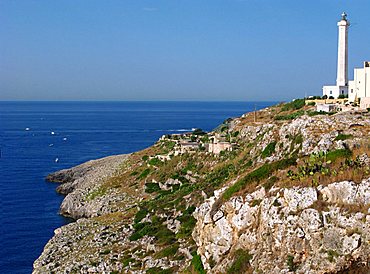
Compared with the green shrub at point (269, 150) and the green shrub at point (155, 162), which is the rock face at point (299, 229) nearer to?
the green shrub at point (269, 150)

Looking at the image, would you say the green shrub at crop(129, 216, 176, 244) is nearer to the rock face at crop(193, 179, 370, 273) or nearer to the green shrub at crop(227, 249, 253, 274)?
the rock face at crop(193, 179, 370, 273)

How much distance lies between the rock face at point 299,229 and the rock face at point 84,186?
3467cm

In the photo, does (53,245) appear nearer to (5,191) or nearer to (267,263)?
(267,263)

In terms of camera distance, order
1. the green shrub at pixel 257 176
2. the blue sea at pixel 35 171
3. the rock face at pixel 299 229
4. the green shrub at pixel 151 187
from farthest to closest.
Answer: the green shrub at pixel 151 187 < the blue sea at pixel 35 171 < the green shrub at pixel 257 176 < the rock face at pixel 299 229

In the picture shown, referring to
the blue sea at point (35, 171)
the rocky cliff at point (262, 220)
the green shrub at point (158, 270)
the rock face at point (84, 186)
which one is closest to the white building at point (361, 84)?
the rocky cliff at point (262, 220)

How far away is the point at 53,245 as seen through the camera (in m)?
46.4

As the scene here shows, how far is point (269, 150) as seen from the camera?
119ft

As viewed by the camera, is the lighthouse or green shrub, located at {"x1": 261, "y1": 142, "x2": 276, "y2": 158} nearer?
green shrub, located at {"x1": 261, "y1": 142, "x2": 276, "y2": 158}

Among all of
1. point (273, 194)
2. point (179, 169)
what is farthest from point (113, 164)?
point (273, 194)

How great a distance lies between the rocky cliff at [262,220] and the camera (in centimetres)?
2239

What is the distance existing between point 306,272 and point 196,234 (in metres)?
11.5

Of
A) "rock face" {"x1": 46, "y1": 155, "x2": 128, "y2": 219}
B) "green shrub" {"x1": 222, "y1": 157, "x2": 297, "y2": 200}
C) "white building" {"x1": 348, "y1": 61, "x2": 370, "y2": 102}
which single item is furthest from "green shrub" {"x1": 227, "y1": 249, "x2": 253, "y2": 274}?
"white building" {"x1": 348, "y1": 61, "x2": 370, "y2": 102}

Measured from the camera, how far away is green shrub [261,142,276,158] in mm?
35812

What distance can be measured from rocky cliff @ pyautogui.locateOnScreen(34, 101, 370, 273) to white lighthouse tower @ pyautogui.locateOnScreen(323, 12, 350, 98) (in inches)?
744
